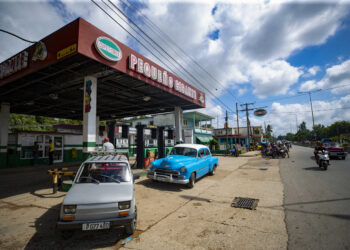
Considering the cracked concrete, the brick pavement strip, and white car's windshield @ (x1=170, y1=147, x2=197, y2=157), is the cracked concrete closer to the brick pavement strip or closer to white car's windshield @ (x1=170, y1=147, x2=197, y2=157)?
the brick pavement strip

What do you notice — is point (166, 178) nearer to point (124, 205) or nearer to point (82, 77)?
point (124, 205)

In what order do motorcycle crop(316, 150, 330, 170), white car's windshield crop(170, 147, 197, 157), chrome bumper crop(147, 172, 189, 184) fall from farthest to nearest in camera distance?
motorcycle crop(316, 150, 330, 170), white car's windshield crop(170, 147, 197, 157), chrome bumper crop(147, 172, 189, 184)

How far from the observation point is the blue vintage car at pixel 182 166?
682cm

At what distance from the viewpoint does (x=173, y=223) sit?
13.5 feet

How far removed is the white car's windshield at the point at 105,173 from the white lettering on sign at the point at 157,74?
5457 millimetres

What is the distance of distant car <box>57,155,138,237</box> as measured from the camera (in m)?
3.13

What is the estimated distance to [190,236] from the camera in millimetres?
3537

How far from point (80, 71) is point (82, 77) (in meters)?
0.57

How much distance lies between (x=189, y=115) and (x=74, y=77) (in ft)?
74.4

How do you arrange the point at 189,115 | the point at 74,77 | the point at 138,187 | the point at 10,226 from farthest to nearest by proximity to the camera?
the point at 189,115
the point at 74,77
the point at 138,187
the point at 10,226

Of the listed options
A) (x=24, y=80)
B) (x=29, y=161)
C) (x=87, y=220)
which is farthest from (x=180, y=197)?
(x=29, y=161)

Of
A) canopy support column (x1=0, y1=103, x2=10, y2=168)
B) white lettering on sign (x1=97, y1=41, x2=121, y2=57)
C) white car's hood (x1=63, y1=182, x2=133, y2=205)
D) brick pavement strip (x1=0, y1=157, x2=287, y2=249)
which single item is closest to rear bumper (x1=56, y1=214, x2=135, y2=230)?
white car's hood (x1=63, y1=182, x2=133, y2=205)

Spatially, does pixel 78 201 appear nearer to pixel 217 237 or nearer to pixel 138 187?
pixel 217 237

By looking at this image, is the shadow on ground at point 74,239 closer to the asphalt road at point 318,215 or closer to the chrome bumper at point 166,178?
the chrome bumper at point 166,178
